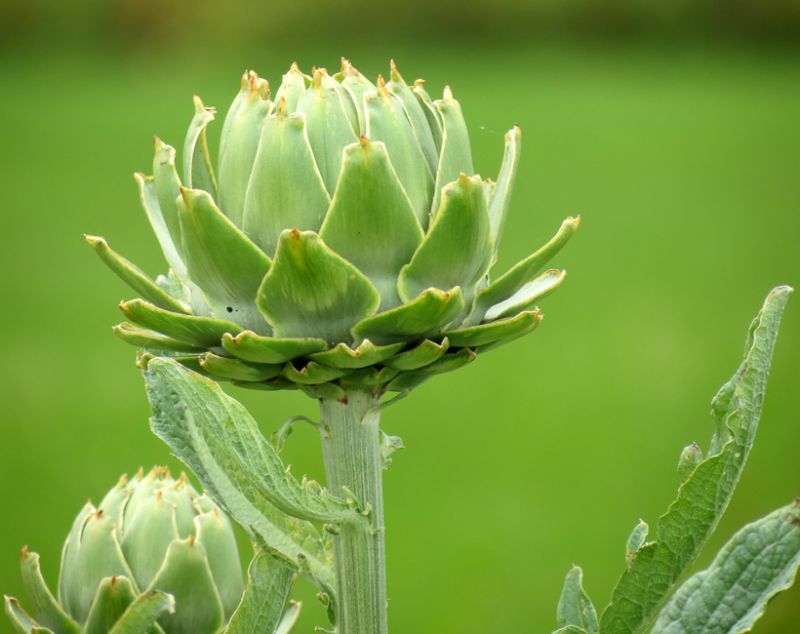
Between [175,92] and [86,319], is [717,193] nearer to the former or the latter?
[86,319]

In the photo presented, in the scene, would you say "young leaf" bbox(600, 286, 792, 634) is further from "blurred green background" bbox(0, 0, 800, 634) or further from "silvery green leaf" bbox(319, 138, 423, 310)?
"blurred green background" bbox(0, 0, 800, 634)

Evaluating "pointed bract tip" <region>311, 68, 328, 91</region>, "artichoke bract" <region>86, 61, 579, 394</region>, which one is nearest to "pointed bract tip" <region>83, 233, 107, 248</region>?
"artichoke bract" <region>86, 61, 579, 394</region>

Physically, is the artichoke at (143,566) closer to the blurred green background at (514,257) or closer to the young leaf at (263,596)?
the young leaf at (263,596)

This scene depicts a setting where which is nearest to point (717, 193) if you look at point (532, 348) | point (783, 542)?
point (532, 348)

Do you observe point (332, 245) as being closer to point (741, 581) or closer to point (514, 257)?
point (741, 581)

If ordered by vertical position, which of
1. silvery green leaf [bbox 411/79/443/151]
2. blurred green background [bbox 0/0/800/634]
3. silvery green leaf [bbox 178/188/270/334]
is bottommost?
silvery green leaf [bbox 178/188/270/334]

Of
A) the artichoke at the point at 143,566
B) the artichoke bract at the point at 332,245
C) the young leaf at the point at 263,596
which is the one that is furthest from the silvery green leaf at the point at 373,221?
the artichoke at the point at 143,566
